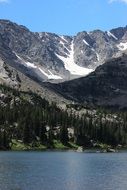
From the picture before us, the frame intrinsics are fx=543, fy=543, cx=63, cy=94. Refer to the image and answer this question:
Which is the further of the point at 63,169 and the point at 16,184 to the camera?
the point at 63,169

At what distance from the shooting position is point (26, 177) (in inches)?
4729

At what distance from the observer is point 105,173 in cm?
13375

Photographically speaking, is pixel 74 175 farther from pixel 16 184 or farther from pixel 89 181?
pixel 16 184

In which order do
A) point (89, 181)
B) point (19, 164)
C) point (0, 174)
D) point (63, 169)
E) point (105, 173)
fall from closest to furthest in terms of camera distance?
1. point (89, 181)
2. point (0, 174)
3. point (105, 173)
4. point (63, 169)
5. point (19, 164)

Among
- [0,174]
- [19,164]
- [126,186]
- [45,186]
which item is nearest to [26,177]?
[0,174]

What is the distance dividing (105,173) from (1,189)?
40349mm

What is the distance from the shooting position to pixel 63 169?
14362 centimetres

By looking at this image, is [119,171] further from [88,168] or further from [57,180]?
[57,180]

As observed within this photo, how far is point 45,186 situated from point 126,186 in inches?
637

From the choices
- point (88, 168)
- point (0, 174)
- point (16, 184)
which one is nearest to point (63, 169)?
point (88, 168)

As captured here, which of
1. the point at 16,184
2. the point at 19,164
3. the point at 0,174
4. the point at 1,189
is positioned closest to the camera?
the point at 1,189

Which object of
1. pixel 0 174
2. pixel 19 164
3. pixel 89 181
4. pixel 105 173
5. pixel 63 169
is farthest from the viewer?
pixel 19 164

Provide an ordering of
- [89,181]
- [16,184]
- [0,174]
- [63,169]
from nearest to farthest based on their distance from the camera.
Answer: [16,184] < [89,181] < [0,174] < [63,169]

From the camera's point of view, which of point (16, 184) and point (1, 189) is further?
point (16, 184)
